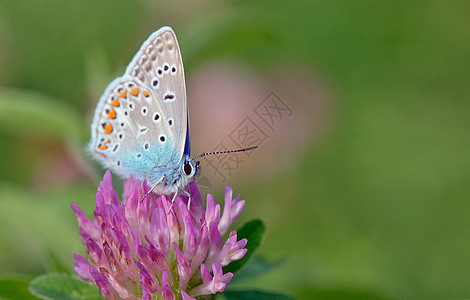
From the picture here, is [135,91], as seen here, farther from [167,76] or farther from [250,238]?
[250,238]

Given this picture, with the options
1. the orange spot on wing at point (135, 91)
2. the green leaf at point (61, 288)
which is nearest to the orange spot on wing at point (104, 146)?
the orange spot on wing at point (135, 91)

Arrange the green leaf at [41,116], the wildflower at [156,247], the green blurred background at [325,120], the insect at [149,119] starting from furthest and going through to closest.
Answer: the green blurred background at [325,120]
the green leaf at [41,116]
the insect at [149,119]
the wildflower at [156,247]

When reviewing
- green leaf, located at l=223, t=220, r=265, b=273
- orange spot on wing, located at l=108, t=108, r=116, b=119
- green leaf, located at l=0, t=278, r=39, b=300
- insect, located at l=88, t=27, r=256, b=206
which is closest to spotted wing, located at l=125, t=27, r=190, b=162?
insect, located at l=88, t=27, r=256, b=206

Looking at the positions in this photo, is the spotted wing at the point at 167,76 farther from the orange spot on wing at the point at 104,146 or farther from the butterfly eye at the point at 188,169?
the orange spot on wing at the point at 104,146

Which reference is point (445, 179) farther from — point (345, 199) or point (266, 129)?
point (266, 129)

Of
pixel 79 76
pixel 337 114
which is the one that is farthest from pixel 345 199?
pixel 79 76
